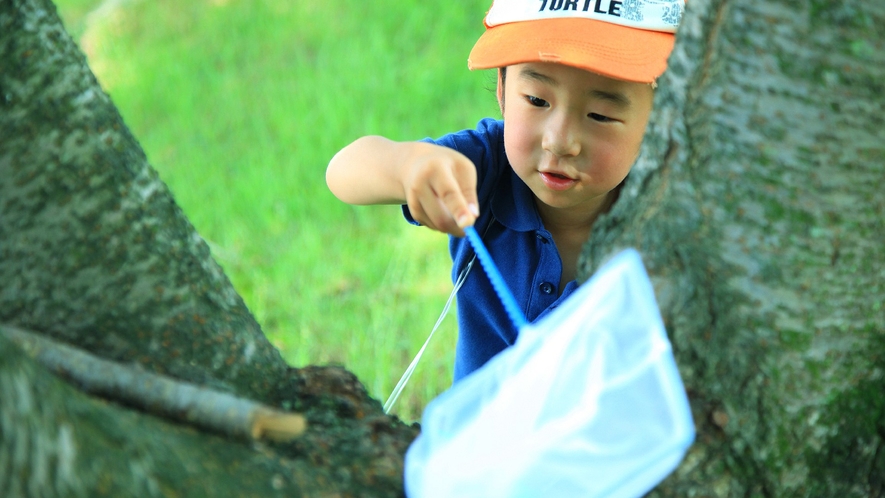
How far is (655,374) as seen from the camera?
76 centimetres

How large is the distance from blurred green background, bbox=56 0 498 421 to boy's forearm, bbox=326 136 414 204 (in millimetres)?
1039

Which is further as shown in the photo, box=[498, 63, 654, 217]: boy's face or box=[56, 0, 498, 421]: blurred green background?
box=[56, 0, 498, 421]: blurred green background

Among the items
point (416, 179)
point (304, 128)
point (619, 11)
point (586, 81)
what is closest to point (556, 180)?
point (586, 81)

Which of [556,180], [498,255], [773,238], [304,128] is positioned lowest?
[304,128]

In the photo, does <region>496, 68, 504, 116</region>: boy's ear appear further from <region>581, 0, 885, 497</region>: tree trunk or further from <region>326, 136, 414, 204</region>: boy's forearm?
<region>581, 0, 885, 497</region>: tree trunk

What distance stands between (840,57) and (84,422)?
771 mm

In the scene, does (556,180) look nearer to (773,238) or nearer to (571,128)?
(571,128)

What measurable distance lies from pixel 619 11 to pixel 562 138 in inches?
12.2

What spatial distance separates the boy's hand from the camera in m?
1.16

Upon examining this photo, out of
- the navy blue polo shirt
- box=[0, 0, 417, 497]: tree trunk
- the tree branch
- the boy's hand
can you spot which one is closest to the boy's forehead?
the navy blue polo shirt

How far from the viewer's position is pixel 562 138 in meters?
1.54

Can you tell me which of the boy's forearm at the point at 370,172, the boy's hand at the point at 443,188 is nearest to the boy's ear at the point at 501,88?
the boy's forearm at the point at 370,172

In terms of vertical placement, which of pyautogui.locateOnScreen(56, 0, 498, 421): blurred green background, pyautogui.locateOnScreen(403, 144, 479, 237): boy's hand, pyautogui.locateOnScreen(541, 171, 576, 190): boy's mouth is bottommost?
pyautogui.locateOnScreen(56, 0, 498, 421): blurred green background

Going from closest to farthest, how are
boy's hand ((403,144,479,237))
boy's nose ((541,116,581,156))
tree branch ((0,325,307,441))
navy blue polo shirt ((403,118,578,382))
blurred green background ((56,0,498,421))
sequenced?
1. tree branch ((0,325,307,441))
2. boy's hand ((403,144,479,237))
3. boy's nose ((541,116,581,156))
4. navy blue polo shirt ((403,118,578,382))
5. blurred green background ((56,0,498,421))
